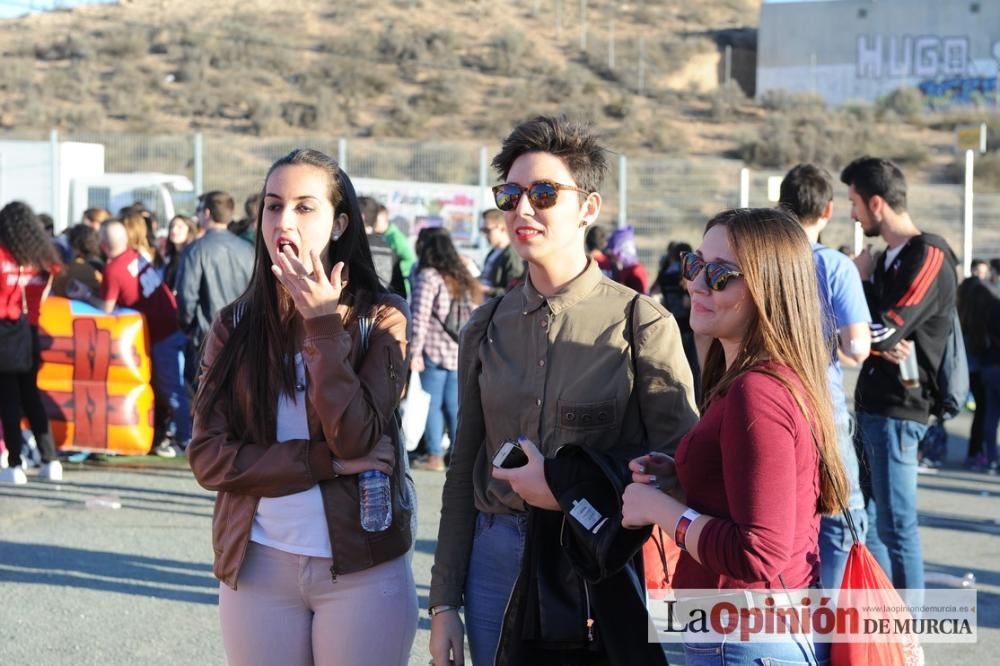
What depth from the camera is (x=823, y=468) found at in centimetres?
276

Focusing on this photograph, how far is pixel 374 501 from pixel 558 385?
1.92 ft

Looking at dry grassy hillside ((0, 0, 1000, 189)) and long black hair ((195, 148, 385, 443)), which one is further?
dry grassy hillside ((0, 0, 1000, 189))

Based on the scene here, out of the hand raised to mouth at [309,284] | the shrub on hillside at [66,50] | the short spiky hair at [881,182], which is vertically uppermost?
the shrub on hillside at [66,50]

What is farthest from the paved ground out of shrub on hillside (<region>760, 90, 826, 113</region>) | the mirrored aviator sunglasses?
shrub on hillside (<region>760, 90, 826, 113</region>)

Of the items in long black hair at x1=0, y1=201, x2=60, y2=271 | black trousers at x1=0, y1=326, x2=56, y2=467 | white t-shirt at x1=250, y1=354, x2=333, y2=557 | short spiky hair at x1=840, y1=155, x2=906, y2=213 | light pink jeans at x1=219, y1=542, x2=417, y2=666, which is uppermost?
short spiky hair at x1=840, y1=155, x2=906, y2=213

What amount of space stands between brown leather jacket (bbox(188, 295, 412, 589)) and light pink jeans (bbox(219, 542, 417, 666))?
0.05 metres

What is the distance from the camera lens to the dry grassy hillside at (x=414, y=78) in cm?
4500

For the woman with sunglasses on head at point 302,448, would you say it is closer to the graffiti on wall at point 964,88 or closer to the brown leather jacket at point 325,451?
the brown leather jacket at point 325,451

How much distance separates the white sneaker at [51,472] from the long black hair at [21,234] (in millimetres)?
1613

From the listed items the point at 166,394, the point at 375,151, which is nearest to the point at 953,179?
the point at 375,151

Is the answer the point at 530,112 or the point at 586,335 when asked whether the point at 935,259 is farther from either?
the point at 530,112

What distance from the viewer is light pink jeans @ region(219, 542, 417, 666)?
3.10m

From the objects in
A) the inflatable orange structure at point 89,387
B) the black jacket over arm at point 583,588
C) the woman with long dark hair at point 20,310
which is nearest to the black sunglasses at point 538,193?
the black jacket over arm at point 583,588

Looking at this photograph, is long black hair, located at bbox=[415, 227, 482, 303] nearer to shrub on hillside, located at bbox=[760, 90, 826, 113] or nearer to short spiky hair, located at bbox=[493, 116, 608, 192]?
short spiky hair, located at bbox=[493, 116, 608, 192]
